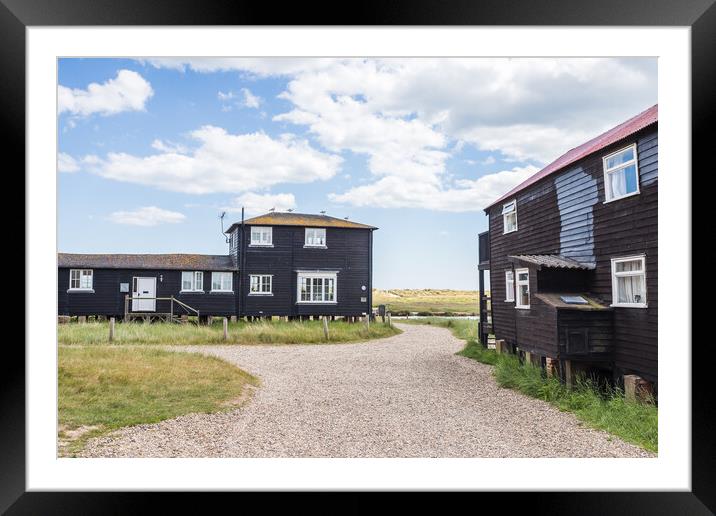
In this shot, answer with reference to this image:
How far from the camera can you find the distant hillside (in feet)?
58.0

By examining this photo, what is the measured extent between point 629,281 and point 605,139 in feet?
7.70

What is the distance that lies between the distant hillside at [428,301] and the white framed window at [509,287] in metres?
5.97

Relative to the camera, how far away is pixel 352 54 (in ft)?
13.4

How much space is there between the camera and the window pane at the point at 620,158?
684 cm

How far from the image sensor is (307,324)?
1493 centimetres

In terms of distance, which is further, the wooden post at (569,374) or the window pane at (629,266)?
the wooden post at (569,374)

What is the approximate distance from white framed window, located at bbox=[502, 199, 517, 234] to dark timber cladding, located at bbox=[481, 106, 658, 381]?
1.39 m

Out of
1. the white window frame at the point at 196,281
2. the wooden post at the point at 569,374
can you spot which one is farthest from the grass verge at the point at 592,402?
the white window frame at the point at 196,281

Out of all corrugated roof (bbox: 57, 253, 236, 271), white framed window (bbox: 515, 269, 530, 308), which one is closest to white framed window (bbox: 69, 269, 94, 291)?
corrugated roof (bbox: 57, 253, 236, 271)

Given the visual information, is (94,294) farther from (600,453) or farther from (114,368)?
(600,453)

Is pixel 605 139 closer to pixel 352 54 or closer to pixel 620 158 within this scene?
pixel 620 158

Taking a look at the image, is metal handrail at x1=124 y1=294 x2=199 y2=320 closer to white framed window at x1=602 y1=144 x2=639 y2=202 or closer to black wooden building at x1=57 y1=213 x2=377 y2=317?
black wooden building at x1=57 y1=213 x2=377 y2=317

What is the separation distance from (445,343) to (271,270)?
677cm

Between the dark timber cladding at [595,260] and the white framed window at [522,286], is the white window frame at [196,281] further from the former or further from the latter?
the dark timber cladding at [595,260]
